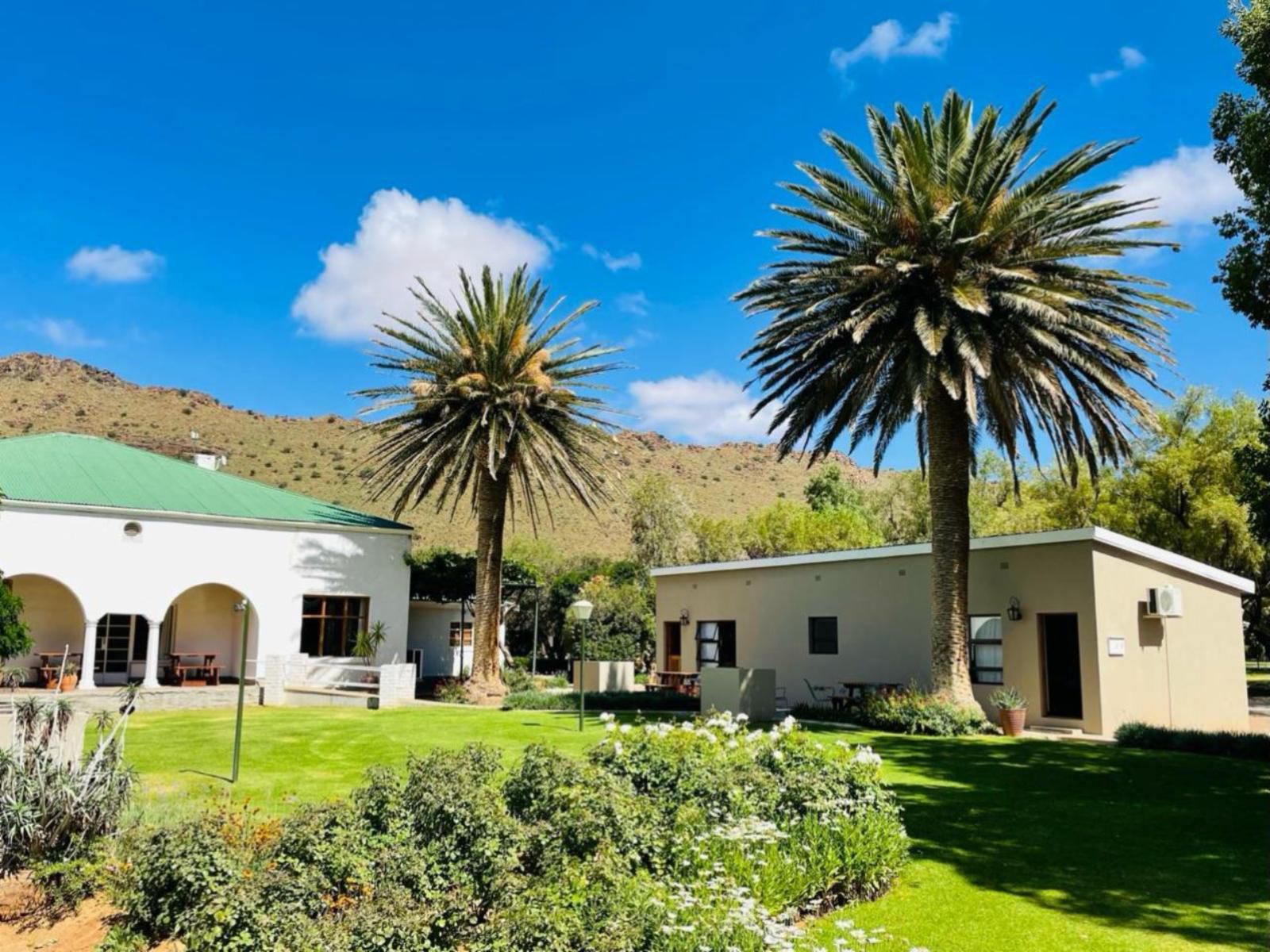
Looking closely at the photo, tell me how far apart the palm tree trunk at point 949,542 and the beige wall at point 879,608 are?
1.45 metres

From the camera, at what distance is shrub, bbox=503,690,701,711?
68.9 ft

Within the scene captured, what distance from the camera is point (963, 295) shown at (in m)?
15.7

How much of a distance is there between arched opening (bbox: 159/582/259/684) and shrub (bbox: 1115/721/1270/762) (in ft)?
72.7

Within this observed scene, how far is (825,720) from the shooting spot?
724 inches

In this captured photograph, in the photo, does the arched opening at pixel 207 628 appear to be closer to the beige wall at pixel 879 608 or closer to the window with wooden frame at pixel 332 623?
the window with wooden frame at pixel 332 623

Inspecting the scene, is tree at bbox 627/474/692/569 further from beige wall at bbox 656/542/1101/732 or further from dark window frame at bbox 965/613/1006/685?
dark window frame at bbox 965/613/1006/685

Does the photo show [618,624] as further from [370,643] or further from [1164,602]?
[1164,602]

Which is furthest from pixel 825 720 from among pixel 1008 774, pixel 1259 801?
pixel 1259 801

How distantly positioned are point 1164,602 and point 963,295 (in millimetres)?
7509

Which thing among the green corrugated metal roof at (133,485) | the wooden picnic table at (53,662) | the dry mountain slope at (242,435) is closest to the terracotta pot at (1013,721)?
the green corrugated metal roof at (133,485)

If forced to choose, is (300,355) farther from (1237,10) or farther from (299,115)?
(1237,10)

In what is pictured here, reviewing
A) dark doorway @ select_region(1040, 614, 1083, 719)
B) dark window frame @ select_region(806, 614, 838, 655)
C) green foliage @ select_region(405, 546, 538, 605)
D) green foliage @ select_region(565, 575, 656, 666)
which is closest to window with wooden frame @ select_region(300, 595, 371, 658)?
Result: green foliage @ select_region(405, 546, 538, 605)

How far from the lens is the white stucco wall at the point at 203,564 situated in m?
21.9

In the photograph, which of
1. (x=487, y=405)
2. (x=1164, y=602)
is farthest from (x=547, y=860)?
(x=487, y=405)
